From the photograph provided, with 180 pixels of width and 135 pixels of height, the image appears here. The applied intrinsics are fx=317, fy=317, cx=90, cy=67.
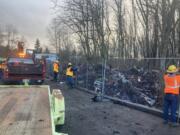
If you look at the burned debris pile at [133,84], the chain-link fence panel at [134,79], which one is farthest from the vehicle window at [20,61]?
the burned debris pile at [133,84]

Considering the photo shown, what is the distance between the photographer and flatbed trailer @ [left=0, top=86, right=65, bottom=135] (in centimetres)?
453

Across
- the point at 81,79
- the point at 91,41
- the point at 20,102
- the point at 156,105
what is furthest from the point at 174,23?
the point at 20,102

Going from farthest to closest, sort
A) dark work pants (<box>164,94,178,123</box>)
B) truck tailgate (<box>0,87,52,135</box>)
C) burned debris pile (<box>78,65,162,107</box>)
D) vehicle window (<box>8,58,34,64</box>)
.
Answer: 1. vehicle window (<box>8,58,34,64</box>)
2. burned debris pile (<box>78,65,162,107</box>)
3. dark work pants (<box>164,94,178,123</box>)
4. truck tailgate (<box>0,87,52,135</box>)

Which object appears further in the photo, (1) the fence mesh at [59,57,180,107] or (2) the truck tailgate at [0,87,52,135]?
(1) the fence mesh at [59,57,180,107]

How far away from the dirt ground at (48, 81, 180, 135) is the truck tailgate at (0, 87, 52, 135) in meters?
1.66

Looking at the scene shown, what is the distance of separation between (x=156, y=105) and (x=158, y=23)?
10767mm

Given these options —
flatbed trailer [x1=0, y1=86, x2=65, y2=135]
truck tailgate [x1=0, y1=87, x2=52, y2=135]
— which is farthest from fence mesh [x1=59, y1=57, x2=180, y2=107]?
truck tailgate [x1=0, y1=87, x2=52, y2=135]

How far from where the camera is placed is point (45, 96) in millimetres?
7977

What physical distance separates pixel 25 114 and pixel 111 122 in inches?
199

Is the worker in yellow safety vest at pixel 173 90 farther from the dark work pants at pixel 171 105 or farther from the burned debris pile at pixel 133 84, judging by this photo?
the burned debris pile at pixel 133 84

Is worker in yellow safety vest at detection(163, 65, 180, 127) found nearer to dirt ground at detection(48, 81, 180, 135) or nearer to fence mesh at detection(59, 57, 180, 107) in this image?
dirt ground at detection(48, 81, 180, 135)

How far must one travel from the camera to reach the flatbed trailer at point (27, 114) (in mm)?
4527

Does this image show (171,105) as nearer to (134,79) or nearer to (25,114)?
(134,79)

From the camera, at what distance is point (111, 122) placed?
404 inches
